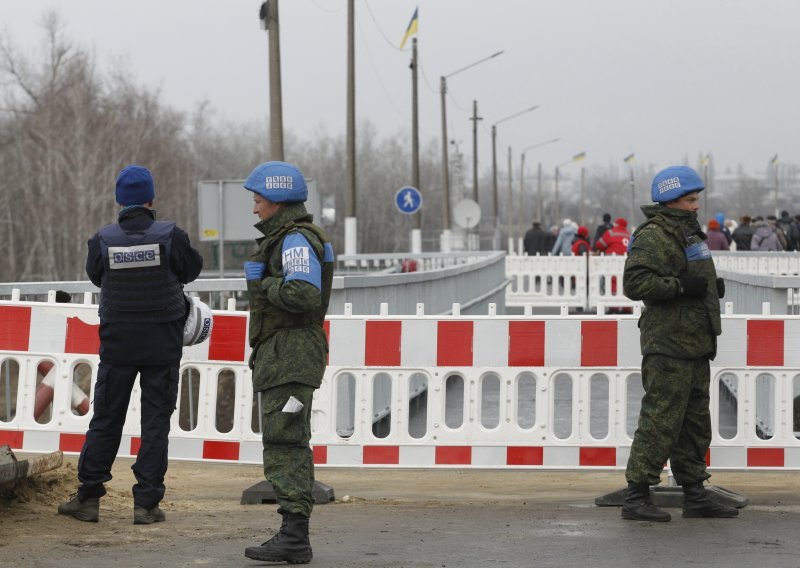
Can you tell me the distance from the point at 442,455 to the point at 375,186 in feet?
466

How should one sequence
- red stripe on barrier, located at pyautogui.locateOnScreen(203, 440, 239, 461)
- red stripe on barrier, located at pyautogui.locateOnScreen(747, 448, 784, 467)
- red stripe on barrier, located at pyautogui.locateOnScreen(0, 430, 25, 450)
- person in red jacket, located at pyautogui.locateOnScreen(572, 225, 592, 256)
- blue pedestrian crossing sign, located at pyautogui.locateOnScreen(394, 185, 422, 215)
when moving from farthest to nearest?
1. blue pedestrian crossing sign, located at pyautogui.locateOnScreen(394, 185, 422, 215)
2. person in red jacket, located at pyautogui.locateOnScreen(572, 225, 592, 256)
3. red stripe on barrier, located at pyautogui.locateOnScreen(0, 430, 25, 450)
4. red stripe on barrier, located at pyautogui.locateOnScreen(203, 440, 239, 461)
5. red stripe on barrier, located at pyautogui.locateOnScreen(747, 448, 784, 467)

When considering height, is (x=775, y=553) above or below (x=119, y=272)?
below

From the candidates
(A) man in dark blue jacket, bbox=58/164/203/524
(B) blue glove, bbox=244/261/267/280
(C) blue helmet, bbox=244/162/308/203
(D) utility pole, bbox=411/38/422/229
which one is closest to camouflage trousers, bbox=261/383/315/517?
(B) blue glove, bbox=244/261/267/280

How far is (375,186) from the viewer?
497 ft

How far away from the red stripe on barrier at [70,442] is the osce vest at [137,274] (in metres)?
Answer: 2.34

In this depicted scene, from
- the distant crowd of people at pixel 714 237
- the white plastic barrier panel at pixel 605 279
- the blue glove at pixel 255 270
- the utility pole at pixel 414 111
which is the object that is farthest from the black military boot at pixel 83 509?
the utility pole at pixel 414 111

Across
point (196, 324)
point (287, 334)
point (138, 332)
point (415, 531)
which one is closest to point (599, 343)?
point (415, 531)

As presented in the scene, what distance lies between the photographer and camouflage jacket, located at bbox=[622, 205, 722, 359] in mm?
8156

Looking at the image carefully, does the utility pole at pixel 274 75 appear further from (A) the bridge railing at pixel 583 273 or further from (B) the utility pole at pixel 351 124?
(B) the utility pole at pixel 351 124

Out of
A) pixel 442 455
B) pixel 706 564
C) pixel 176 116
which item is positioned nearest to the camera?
pixel 706 564

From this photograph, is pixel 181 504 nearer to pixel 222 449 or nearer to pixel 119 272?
pixel 222 449

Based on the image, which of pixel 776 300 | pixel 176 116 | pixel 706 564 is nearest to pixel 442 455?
pixel 706 564

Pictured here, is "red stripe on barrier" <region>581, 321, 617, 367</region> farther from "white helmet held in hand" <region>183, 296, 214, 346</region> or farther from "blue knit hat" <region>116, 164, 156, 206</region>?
"blue knit hat" <region>116, 164, 156, 206</region>

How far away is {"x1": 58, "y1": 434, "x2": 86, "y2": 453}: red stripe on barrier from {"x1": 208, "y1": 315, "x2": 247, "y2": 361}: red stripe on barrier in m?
0.99
